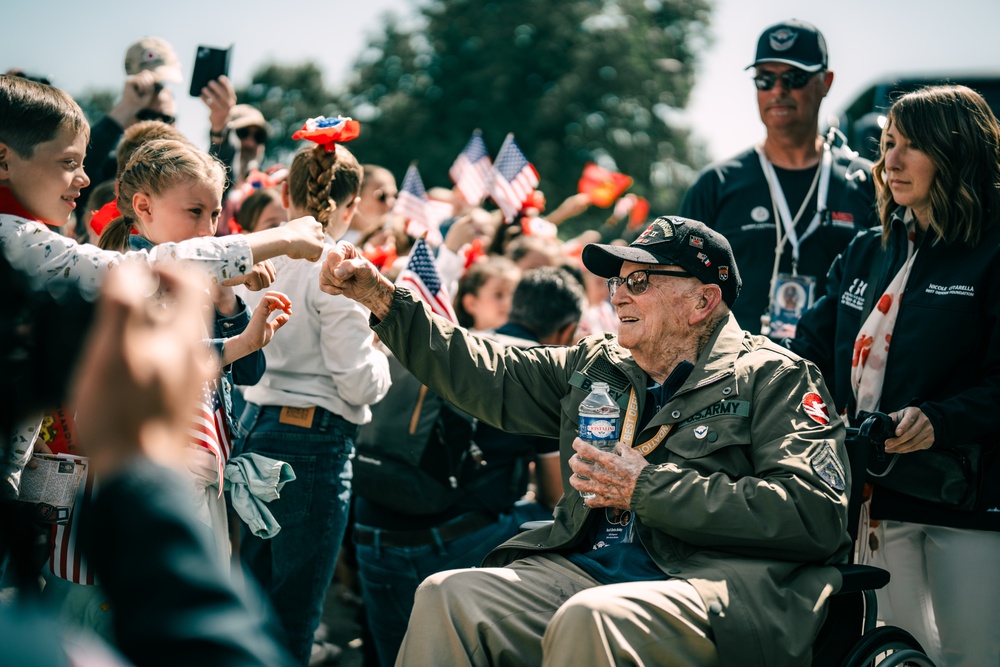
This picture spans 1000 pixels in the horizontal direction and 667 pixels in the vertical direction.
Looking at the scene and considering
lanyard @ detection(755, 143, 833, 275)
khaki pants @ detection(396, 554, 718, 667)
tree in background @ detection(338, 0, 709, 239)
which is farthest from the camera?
tree in background @ detection(338, 0, 709, 239)

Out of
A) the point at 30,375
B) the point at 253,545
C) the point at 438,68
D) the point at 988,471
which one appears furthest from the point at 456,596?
the point at 438,68

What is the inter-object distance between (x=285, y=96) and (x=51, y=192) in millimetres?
39779

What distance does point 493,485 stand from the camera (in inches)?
167

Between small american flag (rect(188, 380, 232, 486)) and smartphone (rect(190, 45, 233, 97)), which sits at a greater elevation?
smartphone (rect(190, 45, 233, 97))

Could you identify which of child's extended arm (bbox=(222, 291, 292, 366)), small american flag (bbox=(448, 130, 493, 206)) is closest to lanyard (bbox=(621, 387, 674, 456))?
child's extended arm (bbox=(222, 291, 292, 366))

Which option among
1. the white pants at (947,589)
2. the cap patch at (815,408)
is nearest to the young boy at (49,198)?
the cap patch at (815,408)

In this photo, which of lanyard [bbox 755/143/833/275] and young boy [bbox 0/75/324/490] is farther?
lanyard [bbox 755/143/833/275]

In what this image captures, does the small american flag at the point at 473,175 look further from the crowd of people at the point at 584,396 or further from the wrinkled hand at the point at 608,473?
the wrinkled hand at the point at 608,473

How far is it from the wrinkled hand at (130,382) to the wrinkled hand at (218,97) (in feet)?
13.1

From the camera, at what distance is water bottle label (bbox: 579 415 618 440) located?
117 inches

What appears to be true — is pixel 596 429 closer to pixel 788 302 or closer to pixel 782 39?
pixel 788 302

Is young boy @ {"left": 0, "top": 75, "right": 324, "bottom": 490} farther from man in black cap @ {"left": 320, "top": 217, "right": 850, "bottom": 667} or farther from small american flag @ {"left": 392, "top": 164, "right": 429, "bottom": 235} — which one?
small american flag @ {"left": 392, "top": 164, "right": 429, "bottom": 235}

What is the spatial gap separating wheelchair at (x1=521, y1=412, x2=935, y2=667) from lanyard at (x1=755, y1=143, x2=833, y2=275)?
1909mm

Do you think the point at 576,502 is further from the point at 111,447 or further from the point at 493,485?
the point at 111,447
